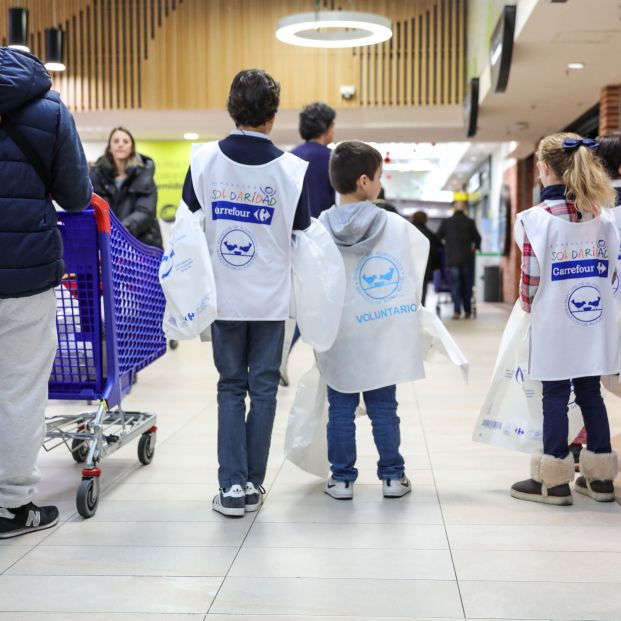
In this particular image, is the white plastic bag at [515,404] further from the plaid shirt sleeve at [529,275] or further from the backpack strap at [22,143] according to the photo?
the backpack strap at [22,143]

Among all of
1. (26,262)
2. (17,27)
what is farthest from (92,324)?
(17,27)

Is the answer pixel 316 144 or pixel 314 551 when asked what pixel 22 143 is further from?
pixel 316 144

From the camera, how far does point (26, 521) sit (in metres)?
2.76

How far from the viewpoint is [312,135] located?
17.2 ft

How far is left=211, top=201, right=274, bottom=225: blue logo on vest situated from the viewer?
2869 millimetres

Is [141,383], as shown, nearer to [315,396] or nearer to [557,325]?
[315,396]

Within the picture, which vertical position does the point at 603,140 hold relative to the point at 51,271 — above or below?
above

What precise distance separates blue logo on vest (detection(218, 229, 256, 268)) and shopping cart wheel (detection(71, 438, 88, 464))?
1174mm

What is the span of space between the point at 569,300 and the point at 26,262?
1.67m

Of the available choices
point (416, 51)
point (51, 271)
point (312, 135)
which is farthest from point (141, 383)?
point (416, 51)

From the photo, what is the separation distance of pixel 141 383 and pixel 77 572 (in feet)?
11.6

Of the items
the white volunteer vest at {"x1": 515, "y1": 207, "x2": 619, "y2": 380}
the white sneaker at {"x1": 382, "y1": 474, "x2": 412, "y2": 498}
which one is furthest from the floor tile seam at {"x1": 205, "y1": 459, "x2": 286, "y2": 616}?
the white volunteer vest at {"x1": 515, "y1": 207, "x2": 619, "y2": 380}

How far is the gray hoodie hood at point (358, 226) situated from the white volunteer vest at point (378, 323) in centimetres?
3

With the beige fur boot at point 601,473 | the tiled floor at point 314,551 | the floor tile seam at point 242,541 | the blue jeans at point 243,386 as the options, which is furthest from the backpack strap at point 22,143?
the beige fur boot at point 601,473
